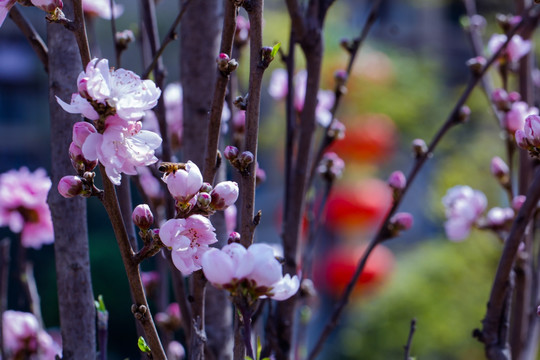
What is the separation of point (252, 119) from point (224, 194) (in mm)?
58

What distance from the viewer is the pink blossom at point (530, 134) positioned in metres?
0.46

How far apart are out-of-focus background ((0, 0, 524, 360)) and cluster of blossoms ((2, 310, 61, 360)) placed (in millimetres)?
308

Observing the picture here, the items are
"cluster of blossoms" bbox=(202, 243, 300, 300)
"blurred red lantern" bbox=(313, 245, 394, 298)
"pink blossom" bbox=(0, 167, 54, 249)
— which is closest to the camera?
"cluster of blossoms" bbox=(202, 243, 300, 300)

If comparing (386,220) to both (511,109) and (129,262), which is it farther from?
(129,262)

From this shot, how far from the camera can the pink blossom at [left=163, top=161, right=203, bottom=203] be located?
1.26 feet

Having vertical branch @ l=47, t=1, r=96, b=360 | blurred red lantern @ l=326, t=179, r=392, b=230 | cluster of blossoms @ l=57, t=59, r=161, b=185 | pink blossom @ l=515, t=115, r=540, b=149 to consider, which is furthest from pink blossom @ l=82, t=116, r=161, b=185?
blurred red lantern @ l=326, t=179, r=392, b=230

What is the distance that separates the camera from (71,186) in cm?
40

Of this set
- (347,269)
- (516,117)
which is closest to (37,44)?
(516,117)

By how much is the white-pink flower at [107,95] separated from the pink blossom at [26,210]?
0.44 metres

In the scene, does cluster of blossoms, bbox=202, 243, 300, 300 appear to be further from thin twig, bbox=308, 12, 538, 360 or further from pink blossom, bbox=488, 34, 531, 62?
pink blossom, bbox=488, 34, 531, 62

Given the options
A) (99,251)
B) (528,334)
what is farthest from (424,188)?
(528,334)

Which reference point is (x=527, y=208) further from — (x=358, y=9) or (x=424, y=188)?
(x=358, y=9)

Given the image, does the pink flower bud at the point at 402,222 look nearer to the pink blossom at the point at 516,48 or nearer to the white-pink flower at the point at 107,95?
the pink blossom at the point at 516,48

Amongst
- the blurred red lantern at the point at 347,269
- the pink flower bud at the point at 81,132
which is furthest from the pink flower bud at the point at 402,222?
the blurred red lantern at the point at 347,269
